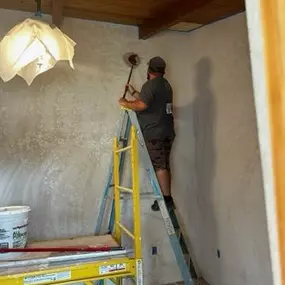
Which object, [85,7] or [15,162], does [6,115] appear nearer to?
[15,162]

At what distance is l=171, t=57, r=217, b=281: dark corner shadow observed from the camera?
326 cm

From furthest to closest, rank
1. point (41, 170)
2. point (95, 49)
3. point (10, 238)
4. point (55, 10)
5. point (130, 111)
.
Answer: point (95, 49) < point (41, 170) < point (55, 10) < point (130, 111) < point (10, 238)

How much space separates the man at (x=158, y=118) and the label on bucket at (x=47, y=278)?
1.19m

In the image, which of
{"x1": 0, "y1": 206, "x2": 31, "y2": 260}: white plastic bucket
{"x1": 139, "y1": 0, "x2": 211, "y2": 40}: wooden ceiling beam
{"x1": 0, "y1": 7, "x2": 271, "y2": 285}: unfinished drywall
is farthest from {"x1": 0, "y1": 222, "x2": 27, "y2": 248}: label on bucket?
{"x1": 139, "y1": 0, "x2": 211, "y2": 40}: wooden ceiling beam

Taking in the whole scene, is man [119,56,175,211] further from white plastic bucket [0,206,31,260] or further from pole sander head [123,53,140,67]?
white plastic bucket [0,206,31,260]

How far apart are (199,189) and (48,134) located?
5.36ft

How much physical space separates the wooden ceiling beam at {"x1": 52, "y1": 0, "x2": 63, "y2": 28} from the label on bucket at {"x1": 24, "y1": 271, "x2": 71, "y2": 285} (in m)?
2.05

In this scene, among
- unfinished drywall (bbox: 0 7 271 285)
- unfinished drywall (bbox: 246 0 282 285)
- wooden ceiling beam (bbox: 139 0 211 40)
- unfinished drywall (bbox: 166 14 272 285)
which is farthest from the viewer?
unfinished drywall (bbox: 0 7 271 285)

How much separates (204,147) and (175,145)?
A: 0.31m

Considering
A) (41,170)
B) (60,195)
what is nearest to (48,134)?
(41,170)

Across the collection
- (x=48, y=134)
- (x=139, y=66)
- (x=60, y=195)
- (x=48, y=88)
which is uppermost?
(x=139, y=66)

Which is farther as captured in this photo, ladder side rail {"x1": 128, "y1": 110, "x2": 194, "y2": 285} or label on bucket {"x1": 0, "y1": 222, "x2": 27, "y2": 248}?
ladder side rail {"x1": 128, "y1": 110, "x2": 194, "y2": 285}

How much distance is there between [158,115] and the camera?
118 inches

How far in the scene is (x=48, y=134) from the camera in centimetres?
302
